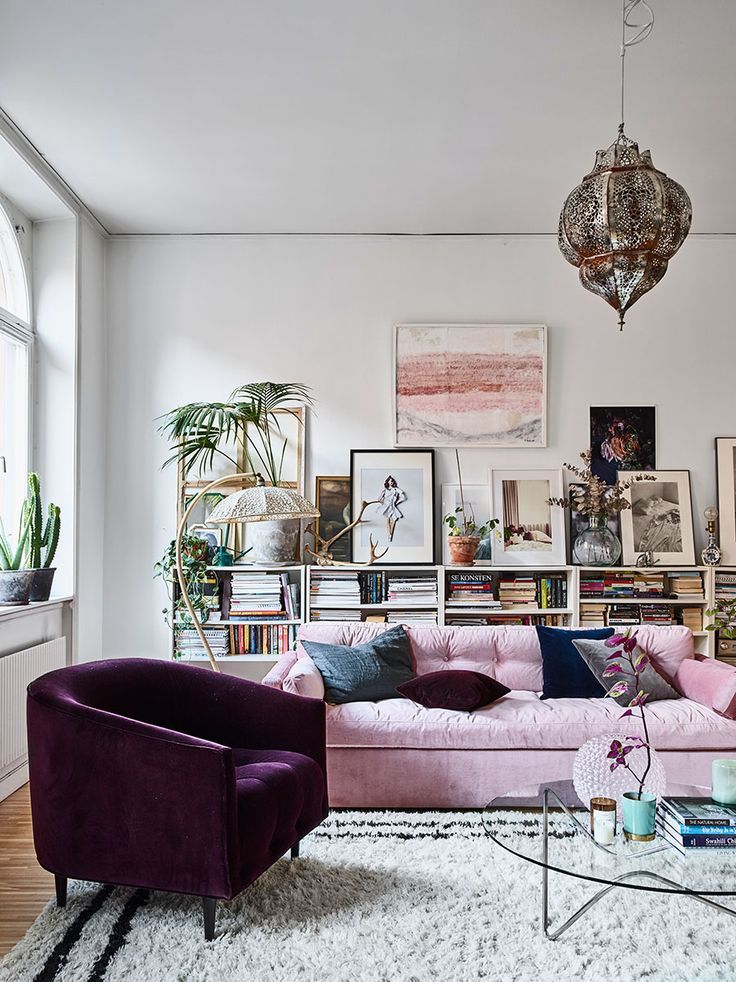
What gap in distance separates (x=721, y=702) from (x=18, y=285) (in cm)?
416

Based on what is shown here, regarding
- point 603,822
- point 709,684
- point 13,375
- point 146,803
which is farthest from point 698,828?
point 13,375

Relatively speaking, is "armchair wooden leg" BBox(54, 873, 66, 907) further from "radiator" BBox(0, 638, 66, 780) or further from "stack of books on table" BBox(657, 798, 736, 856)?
"stack of books on table" BBox(657, 798, 736, 856)

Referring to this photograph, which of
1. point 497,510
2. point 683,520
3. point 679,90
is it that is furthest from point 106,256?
point 683,520

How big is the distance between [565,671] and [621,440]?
6.06 ft

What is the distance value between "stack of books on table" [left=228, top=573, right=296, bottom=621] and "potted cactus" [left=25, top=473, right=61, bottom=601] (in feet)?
3.67

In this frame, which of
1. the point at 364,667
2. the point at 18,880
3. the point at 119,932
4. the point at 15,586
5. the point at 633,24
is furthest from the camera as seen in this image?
the point at 15,586

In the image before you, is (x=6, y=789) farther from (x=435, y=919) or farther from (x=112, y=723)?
(x=435, y=919)

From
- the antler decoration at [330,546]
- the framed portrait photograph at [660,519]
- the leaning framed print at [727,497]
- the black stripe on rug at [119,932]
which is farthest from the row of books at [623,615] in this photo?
the black stripe on rug at [119,932]

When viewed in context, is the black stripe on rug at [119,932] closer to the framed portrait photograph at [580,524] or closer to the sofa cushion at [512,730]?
the sofa cushion at [512,730]

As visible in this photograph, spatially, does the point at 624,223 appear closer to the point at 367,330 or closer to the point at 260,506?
the point at 260,506

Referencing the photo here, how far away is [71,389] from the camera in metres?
4.94

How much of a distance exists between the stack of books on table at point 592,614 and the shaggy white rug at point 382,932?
222cm

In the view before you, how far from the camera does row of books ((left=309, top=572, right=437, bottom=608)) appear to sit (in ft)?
16.9

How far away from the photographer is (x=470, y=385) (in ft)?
17.8
